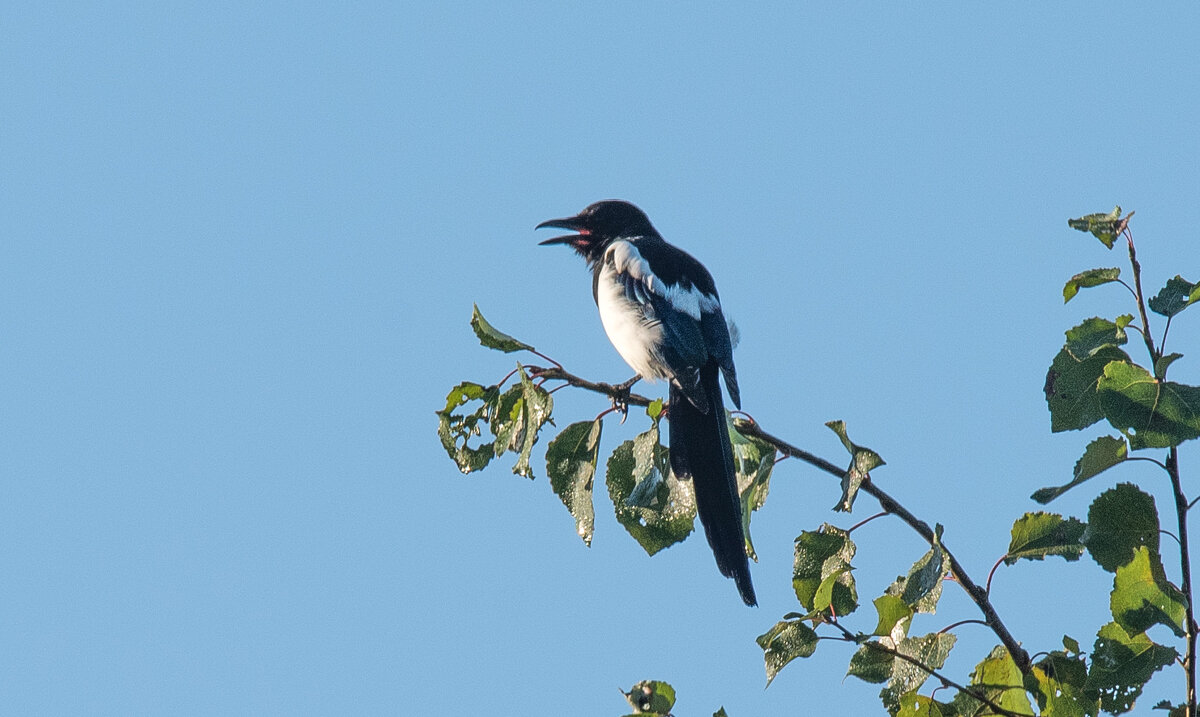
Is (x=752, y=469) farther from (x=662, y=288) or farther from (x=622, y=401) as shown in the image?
(x=662, y=288)

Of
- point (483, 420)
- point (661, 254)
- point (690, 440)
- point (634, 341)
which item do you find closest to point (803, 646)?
point (483, 420)

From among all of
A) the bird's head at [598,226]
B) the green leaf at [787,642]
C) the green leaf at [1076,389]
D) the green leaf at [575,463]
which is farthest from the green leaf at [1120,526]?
the bird's head at [598,226]

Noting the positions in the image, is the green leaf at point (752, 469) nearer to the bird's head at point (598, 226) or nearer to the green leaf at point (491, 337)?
the green leaf at point (491, 337)

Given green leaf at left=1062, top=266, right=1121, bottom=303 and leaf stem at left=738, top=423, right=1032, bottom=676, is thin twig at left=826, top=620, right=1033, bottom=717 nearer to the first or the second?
leaf stem at left=738, top=423, right=1032, bottom=676

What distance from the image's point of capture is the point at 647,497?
254 centimetres

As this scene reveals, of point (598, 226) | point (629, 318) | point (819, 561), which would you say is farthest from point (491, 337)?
point (598, 226)

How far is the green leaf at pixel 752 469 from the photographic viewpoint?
92.5 inches

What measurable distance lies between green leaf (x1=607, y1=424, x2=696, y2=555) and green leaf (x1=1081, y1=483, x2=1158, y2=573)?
0.82 metres

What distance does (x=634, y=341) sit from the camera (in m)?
3.92

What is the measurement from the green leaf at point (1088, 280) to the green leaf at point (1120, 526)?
34 centimetres

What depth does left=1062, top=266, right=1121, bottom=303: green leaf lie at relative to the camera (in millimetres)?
2029

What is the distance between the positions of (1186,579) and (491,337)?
136 centimetres

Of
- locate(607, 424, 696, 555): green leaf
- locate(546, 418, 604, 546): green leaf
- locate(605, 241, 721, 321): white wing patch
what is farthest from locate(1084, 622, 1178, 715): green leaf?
locate(605, 241, 721, 321): white wing patch

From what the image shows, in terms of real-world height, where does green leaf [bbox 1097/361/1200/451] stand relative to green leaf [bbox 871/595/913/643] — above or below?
above
